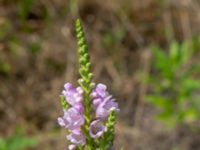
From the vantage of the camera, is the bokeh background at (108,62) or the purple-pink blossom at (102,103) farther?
the bokeh background at (108,62)

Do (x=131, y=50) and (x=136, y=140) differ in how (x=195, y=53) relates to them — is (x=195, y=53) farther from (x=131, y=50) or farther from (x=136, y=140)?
(x=136, y=140)

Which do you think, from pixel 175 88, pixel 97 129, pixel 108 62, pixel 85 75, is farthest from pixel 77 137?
pixel 108 62

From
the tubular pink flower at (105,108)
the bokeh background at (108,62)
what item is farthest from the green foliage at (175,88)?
the tubular pink flower at (105,108)

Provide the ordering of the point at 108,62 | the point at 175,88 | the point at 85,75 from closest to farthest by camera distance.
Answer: the point at 85,75
the point at 175,88
the point at 108,62

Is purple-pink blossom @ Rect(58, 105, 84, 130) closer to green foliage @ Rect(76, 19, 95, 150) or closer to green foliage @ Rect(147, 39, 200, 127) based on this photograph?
green foliage @ Rect(76, 19, 95, 150)

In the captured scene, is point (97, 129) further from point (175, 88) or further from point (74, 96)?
point (175, 88)

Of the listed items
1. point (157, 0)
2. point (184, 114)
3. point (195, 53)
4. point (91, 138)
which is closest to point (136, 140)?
point (184, 114)

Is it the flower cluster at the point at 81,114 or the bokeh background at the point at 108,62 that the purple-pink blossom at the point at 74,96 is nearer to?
the flower cluster at the point at 81,114
